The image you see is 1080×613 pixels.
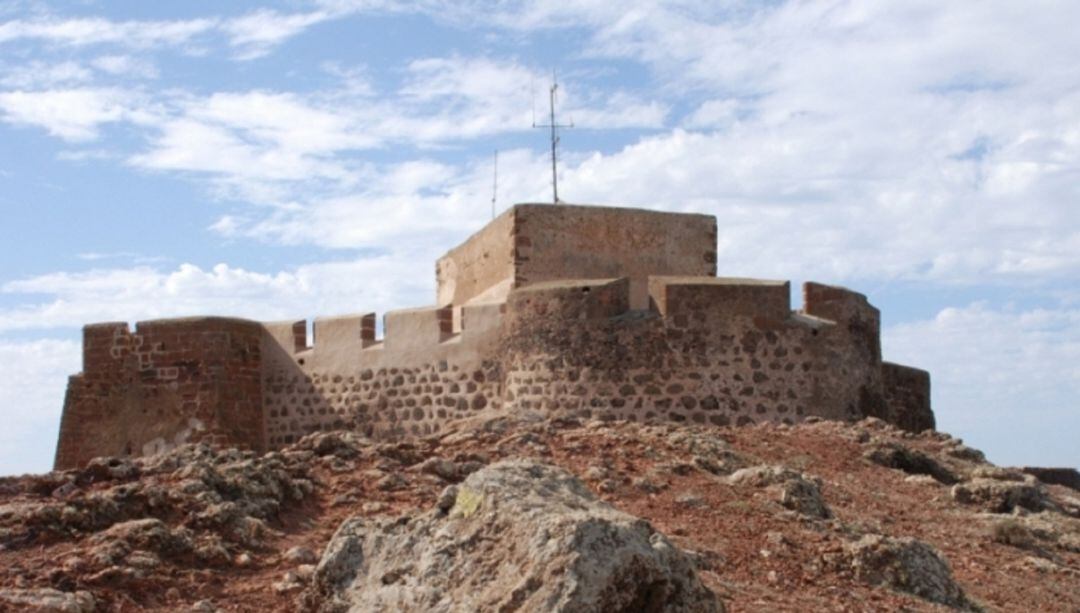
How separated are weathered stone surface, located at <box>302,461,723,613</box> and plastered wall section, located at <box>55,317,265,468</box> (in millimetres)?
11932

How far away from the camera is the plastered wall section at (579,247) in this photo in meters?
18.4

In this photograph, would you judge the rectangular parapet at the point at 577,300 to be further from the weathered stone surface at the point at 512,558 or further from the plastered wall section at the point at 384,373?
the weathered stone surface at the point at 512,558

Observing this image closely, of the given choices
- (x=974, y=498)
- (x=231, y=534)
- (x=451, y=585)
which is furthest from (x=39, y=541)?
(x=974, y=498)

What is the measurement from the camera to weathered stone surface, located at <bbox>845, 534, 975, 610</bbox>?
8.25 meters

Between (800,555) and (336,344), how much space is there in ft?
35.9

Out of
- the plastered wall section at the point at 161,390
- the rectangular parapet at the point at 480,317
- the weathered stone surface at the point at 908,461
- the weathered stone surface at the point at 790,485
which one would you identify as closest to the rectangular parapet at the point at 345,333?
the plastered wall section at the point at 161,390

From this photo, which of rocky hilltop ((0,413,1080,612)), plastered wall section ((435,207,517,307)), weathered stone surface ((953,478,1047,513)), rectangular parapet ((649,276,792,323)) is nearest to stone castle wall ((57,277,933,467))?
rectangular parapet ((649,276,792,323))

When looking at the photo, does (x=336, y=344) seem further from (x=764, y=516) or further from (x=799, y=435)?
(x=764, y=516)

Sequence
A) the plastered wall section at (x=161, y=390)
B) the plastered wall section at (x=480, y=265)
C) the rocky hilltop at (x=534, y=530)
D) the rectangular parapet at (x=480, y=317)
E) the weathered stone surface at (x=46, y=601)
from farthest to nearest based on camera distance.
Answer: the plastered wall section at (x=480, y=265)
the plastered wall section at (x=161, y=390)
the rectangular parapet at (x=480, y=317)
the weathered stone surface at (x=46, y=601)
the rocky hilltop at (x=534, y=530)

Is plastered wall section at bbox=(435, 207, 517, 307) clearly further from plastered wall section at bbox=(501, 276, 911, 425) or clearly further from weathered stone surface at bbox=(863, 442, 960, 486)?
weathered stone surface at bbox=(863, 442, 960, 486)

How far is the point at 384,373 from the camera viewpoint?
18.1m

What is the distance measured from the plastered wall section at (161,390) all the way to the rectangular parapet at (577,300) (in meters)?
3.92

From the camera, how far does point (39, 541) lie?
7.54 m

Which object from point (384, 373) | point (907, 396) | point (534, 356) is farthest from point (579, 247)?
point (907, 396)
